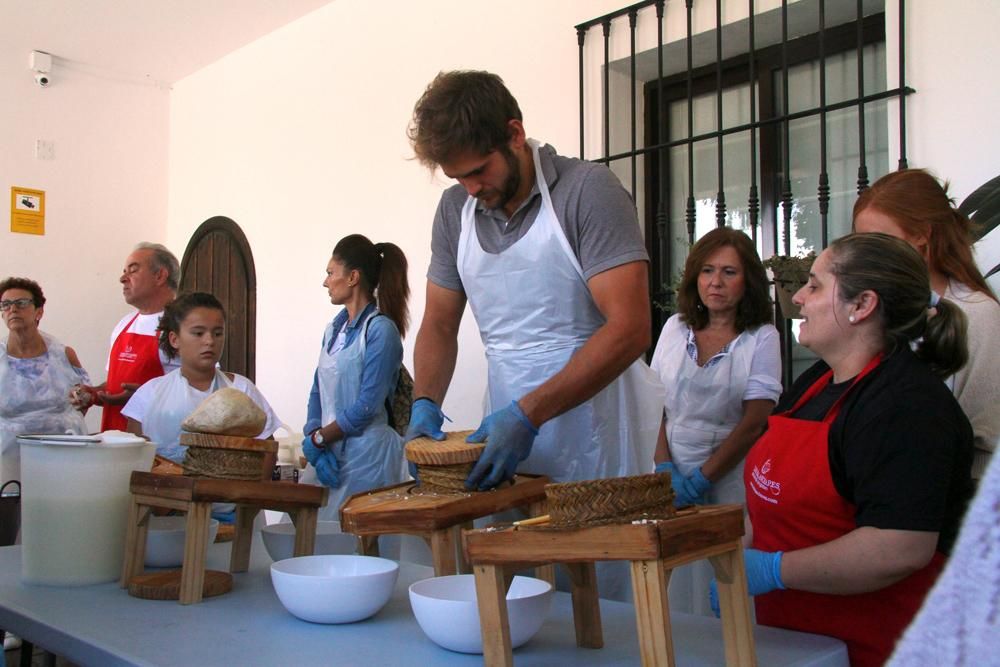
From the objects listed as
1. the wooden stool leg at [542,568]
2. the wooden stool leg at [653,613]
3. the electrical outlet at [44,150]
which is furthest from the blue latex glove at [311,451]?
the electrical outlet at [44,150]

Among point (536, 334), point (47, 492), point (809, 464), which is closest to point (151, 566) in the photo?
point (47, 492)

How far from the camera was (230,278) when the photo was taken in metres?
5.25

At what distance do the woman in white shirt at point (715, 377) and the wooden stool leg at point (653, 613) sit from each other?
135cm

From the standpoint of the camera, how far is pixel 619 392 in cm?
171

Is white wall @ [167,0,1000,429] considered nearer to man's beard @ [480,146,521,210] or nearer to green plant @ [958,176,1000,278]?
green plant @ [958,176,1000,278]

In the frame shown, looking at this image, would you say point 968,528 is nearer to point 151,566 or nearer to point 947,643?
point 947,643

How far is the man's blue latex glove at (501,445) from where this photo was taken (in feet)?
4.11

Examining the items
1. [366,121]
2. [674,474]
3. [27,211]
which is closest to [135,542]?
[674,474]

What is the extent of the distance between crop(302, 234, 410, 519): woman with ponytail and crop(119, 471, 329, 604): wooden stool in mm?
1226

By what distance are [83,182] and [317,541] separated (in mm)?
4768

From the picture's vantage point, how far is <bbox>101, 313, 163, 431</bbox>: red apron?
10.3 feet

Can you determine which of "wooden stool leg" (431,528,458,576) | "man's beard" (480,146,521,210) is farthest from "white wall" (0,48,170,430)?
"wooden stool leg" (431,528,458,576)

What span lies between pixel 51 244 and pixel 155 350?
2.70 meters

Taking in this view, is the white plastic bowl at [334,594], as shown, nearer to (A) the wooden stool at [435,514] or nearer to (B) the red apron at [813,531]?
(A) the wooden stool at [435,514]
